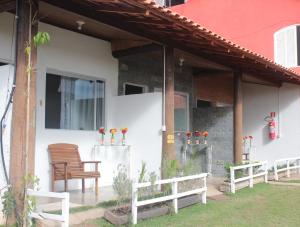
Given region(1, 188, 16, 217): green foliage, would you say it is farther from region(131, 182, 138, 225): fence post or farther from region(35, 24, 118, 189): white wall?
region(35, 24, 118, 189): white wall

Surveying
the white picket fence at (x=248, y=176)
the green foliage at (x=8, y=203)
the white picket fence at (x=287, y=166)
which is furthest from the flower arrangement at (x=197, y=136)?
the green foliage at (x=8, y=203)

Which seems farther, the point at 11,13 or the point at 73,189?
the point at 73,189

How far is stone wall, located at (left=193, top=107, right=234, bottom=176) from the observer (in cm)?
1262

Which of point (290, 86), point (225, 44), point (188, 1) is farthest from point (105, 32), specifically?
point (188, 1)

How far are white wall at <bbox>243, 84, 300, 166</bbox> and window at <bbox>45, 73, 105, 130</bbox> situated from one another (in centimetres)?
653

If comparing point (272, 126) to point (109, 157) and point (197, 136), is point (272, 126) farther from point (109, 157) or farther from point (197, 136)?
point (109, 157)

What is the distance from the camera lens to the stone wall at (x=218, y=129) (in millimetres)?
12625

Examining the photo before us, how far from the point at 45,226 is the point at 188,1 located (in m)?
13.9

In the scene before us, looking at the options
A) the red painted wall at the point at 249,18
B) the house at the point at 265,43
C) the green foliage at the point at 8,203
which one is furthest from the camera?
the red painted wall at the point at 249,18

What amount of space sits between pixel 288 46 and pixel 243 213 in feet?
32.1

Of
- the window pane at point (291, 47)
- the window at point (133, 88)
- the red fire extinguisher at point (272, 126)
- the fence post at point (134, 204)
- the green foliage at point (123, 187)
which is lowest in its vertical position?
the fence post at point (134, 204)

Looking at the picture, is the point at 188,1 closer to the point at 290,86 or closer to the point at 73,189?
the point at 290,86

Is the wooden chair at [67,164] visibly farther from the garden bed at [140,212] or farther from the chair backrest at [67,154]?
the garden bed at [140,212]

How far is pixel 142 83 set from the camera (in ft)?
36.6
